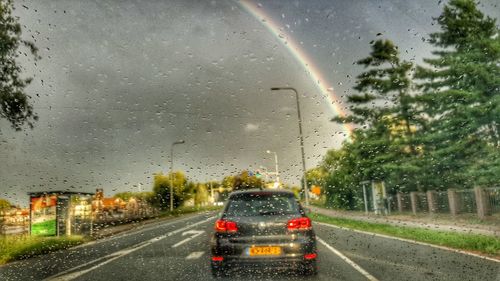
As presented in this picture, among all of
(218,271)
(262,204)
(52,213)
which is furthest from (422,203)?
(218,271)

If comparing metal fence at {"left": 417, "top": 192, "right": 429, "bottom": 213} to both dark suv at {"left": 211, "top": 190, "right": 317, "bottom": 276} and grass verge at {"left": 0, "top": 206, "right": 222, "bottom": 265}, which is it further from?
dark suv at {"left": 211, "top": 190, "right": 317, "bottom": 276}

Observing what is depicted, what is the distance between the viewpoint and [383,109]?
96.1 feet

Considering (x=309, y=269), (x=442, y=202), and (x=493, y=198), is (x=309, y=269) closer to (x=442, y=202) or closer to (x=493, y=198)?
(x=493, y=198)

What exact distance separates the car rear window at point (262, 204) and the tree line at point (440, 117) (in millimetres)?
16952

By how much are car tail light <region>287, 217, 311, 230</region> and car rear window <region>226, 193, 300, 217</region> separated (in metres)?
0.16

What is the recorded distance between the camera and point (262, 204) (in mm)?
6766

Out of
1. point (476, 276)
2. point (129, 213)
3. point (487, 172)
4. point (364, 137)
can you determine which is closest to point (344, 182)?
point (364, 137)

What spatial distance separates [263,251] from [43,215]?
43.8ft

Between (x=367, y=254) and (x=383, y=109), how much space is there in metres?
21.2

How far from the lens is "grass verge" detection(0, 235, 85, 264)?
11875mm

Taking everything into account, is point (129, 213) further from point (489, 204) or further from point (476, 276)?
point (476, 276)

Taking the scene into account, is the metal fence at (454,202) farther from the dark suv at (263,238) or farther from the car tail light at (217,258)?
the car tail light at (217,258)

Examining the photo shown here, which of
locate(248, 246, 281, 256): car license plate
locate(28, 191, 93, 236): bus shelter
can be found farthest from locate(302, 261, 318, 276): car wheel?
locate(28, 191, 93, 236): bus shelter

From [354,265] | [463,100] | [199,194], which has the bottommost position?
[354,265]
